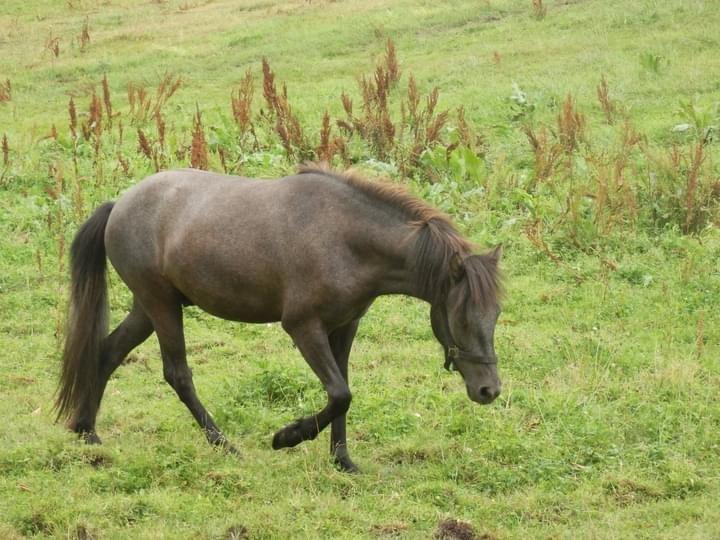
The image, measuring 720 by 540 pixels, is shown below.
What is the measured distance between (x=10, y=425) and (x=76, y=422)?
0.51 meters

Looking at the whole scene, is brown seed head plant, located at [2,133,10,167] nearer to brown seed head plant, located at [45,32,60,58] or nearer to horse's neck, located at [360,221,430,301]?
horse's neck, located at [360,221,430,301]

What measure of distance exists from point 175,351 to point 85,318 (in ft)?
2.31

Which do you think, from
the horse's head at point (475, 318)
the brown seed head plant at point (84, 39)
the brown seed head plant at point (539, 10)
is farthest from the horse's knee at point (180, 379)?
the brown seed head plant at point (84, 39)

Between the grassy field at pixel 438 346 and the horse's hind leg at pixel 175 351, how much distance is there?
0.24 metres

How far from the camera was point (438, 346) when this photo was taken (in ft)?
28.5

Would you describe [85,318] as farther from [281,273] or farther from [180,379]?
[281,273]

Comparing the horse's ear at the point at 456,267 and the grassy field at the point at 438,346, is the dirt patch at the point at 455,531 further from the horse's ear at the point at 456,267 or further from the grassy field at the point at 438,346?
the horse's ear at the point at 456,267

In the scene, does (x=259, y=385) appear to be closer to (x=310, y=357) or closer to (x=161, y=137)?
(x=310, y=357)

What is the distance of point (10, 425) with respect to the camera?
7.42 meters

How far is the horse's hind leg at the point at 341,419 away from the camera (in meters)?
6.65

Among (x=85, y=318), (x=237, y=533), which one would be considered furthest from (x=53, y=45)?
(x=237, y=533)

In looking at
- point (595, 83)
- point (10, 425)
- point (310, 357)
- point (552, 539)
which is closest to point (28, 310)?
point (10, 425)

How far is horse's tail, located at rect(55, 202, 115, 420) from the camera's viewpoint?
7312mm

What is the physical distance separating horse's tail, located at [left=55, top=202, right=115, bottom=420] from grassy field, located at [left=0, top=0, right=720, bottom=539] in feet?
1.06
